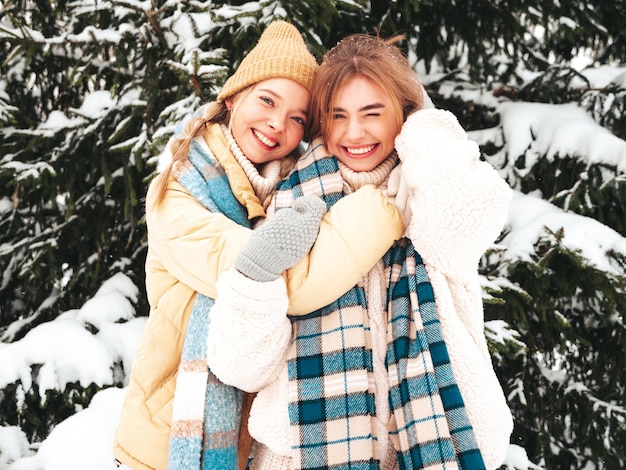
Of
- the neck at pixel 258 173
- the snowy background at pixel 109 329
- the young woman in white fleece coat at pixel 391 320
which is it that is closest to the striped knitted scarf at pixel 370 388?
the young woman in white fleece coat at pixel 391 320

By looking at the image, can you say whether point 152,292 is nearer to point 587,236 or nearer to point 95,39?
point 95,39

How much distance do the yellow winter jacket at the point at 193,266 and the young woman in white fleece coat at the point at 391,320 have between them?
0.09m

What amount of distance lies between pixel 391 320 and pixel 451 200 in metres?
0.35

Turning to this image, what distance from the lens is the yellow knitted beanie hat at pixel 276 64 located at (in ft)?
5.57

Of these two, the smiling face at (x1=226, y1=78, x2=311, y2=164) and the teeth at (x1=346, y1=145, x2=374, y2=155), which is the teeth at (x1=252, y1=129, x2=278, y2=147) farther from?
the teeth at (x1=346, y1=145, x2=374, y2=155)

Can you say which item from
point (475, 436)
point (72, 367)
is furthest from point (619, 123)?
point (72, 367)

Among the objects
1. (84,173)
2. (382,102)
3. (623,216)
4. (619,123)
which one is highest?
(382,102)

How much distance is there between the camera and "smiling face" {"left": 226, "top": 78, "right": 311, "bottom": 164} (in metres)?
1.68

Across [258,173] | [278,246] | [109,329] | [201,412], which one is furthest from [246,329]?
[109,329]

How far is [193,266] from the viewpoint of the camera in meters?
1.37

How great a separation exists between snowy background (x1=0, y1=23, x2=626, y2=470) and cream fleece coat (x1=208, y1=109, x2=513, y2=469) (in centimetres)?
104

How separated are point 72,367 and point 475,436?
197cm

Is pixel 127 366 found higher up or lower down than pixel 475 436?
lower down

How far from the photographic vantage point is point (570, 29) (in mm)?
3379
